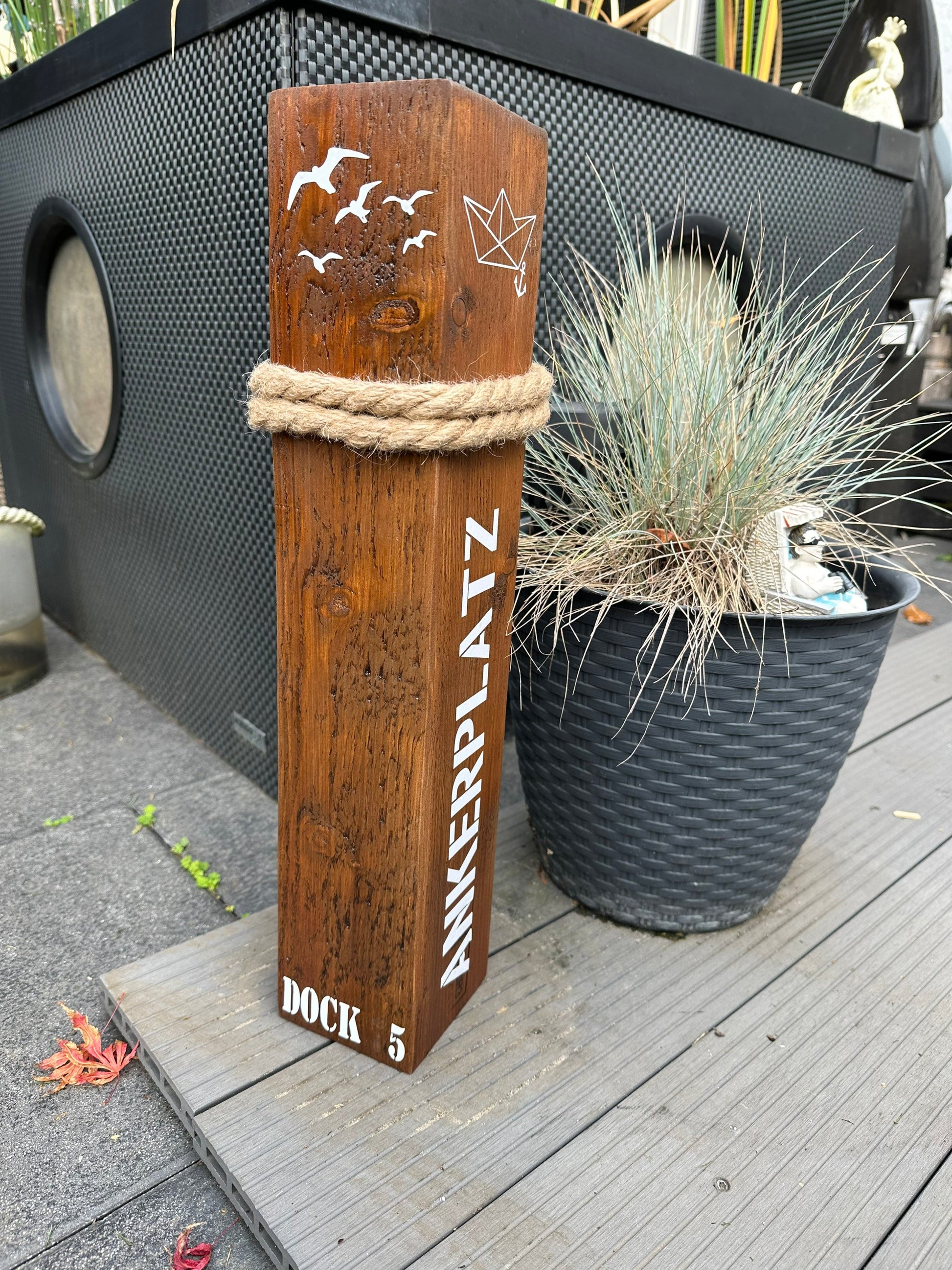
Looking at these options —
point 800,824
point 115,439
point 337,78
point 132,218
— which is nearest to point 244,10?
point 337,78

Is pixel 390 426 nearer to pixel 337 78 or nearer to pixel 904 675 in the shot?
pixel 337 78

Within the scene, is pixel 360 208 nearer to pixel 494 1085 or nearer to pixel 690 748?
pixel 690 748

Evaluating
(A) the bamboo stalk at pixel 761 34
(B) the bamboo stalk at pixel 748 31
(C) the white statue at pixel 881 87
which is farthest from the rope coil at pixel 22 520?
(C) the white statue at pixel 881 87

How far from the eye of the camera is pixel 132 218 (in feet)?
6.25

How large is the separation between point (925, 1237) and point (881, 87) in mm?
3142

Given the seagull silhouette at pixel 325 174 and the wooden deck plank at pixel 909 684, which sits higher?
the seagull silhouette at pixel 325 174

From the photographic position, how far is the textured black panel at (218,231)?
1.51 m

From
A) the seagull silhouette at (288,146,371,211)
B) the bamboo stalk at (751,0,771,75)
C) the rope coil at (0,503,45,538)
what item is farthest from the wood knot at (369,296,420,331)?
the bamboo stalk at (751,0,771,75)

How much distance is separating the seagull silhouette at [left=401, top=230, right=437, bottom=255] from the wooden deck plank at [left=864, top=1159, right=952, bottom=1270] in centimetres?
115

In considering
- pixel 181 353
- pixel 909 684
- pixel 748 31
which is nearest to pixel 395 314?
pixel 181 353

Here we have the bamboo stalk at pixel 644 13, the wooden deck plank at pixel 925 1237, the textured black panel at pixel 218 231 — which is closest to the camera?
the wooden deck plank at pixel 925 1237

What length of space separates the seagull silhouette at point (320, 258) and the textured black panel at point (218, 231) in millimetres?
668

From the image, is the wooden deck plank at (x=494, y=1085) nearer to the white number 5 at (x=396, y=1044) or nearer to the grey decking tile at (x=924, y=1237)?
the white number 5 at (x=396, y=1044)

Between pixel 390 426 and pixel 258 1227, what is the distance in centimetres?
89
